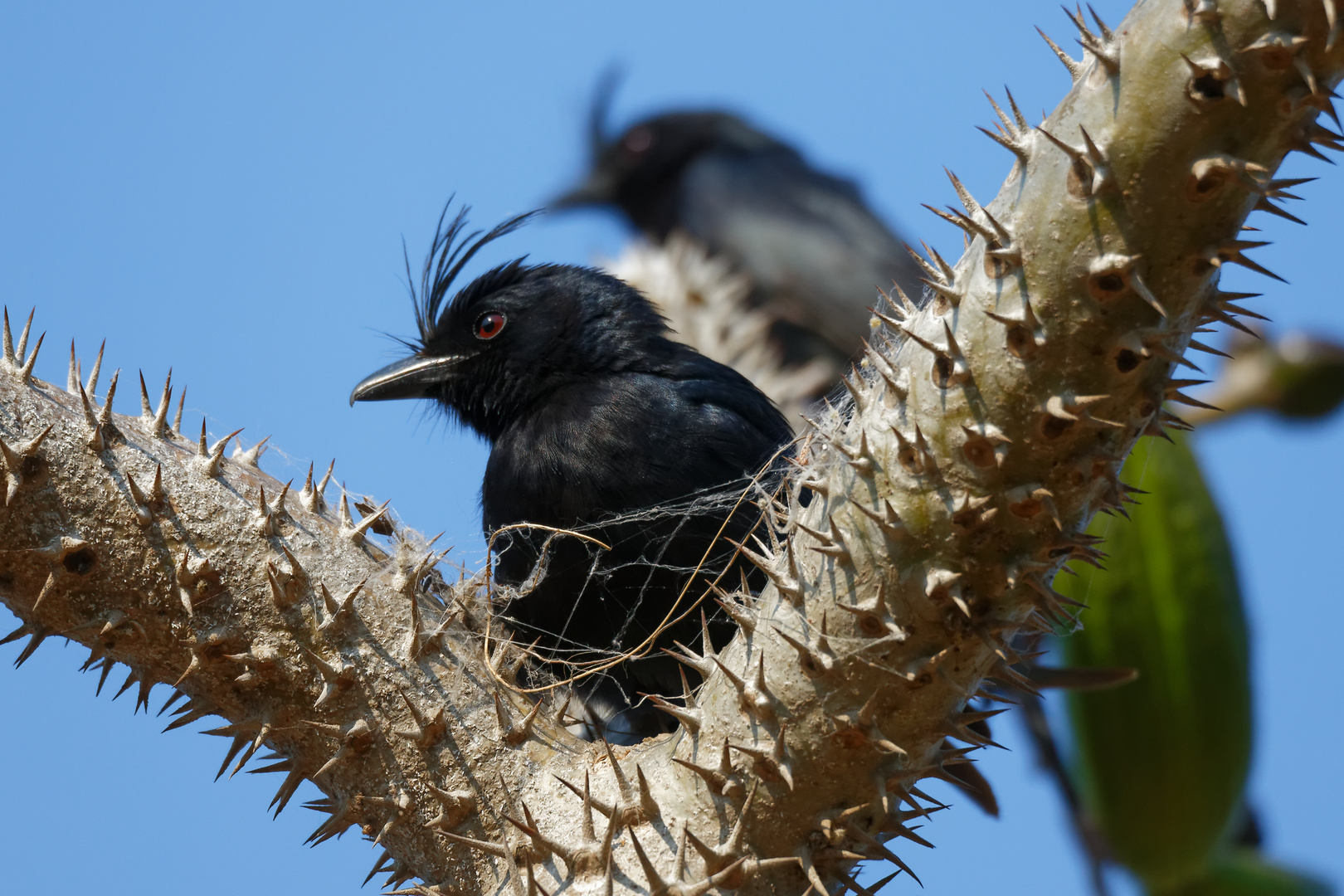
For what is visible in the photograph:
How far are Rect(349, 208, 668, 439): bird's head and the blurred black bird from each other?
368 centimetres

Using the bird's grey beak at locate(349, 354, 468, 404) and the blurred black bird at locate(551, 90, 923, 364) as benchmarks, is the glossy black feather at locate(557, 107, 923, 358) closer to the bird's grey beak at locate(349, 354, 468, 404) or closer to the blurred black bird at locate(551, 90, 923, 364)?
the blurred black bird at locate(551, 90, 923, 364)

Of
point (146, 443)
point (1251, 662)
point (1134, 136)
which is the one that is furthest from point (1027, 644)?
point (146, 443)

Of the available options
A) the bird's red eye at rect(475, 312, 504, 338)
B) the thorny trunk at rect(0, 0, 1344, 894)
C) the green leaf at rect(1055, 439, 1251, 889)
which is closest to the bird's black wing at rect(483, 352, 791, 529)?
the bird's red eye at rect(475, 312, 504, 338)

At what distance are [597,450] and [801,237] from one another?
6059 mm

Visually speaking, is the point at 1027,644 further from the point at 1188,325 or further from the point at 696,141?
the point at 696,141

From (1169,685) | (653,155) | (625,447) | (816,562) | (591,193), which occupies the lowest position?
(816,562)

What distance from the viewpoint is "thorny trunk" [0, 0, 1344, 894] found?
1937 millimetres

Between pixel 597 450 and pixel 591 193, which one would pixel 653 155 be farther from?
pixel 597 450

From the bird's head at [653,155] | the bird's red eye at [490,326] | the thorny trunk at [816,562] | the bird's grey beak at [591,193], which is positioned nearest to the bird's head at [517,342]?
the bird's red eye at [490,326]

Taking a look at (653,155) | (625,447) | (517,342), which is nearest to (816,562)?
(625,447)

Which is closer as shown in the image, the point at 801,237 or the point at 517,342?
the point at 517,342

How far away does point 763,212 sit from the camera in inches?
390

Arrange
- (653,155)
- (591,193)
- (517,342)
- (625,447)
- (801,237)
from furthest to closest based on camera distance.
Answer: (591,193), (653,155), (801,237), (517,342), (625,447)

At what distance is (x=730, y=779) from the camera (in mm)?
2266
